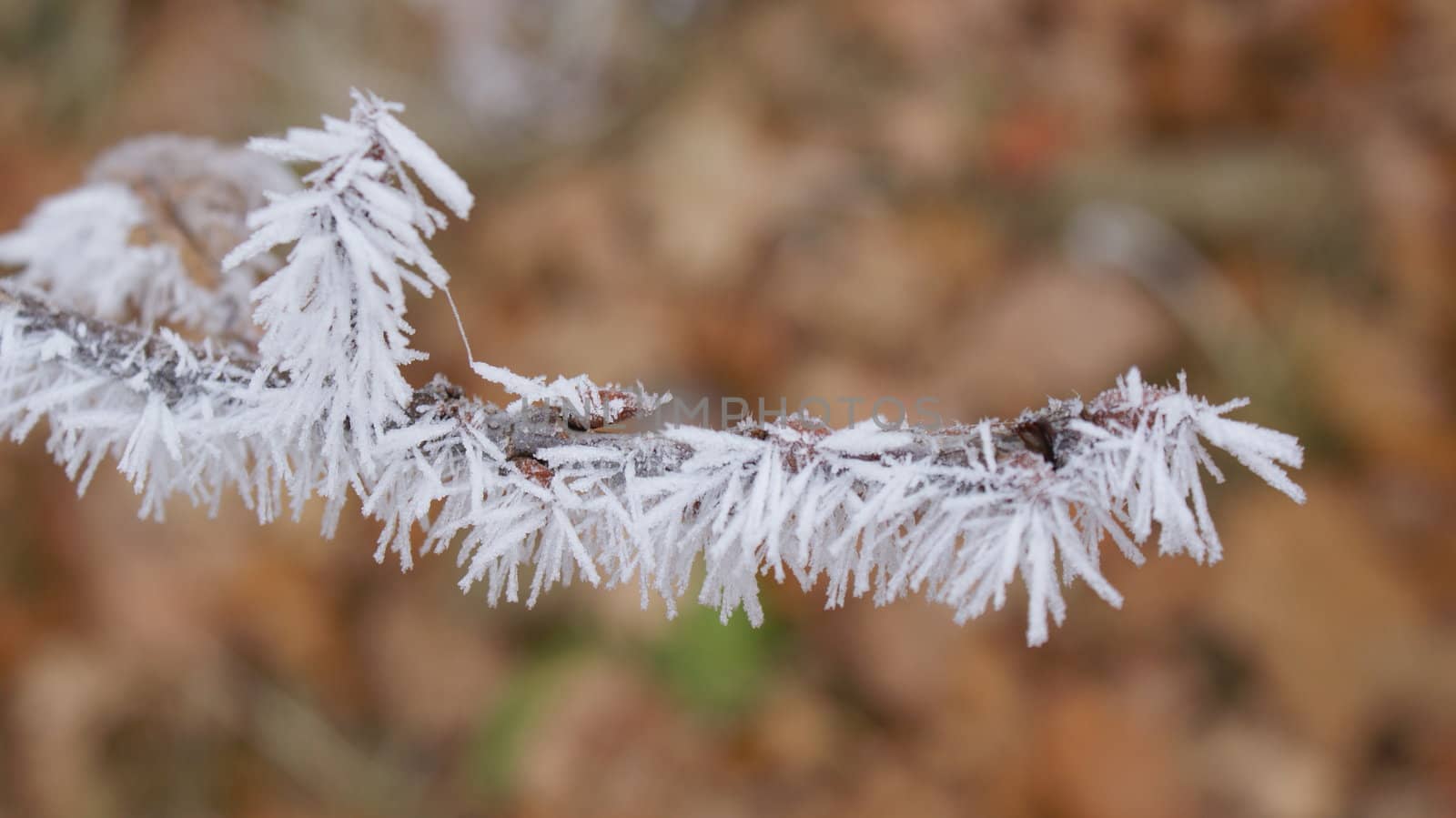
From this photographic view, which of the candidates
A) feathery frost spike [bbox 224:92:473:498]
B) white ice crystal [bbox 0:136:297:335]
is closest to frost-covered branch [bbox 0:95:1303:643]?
feathery frost spike [bbox 224:92:473:498]

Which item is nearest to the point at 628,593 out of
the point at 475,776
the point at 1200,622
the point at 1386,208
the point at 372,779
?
the point at 475,776

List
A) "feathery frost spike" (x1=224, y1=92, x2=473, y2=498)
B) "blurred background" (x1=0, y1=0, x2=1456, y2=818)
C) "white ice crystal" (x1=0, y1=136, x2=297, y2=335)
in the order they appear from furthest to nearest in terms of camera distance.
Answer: "blurred background" (x1=0, y1=0, x2=1456, y2=818)
"white ice crystal" (x1=0, y1=136, x2=297, y2=335)
"feathery frost spike" (x1=224, y1=92, x2=473, y2=498)

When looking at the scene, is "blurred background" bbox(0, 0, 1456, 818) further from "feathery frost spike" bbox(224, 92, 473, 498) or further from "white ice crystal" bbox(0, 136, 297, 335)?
"feathery frost spike" bbox(224, 92, 473, 498)

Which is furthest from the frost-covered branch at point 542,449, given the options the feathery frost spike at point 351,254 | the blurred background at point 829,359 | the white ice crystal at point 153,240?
the blurred background at point 829,359

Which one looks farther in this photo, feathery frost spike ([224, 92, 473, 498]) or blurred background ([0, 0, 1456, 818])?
blurred background ([0, 0, 1456, 818])

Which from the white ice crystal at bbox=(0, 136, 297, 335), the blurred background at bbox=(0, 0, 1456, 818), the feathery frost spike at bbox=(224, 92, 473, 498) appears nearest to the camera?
the feathery frost spike at bbox=(224, 92, 473, 498)

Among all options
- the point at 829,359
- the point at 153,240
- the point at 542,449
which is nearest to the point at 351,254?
the point at 542,449
